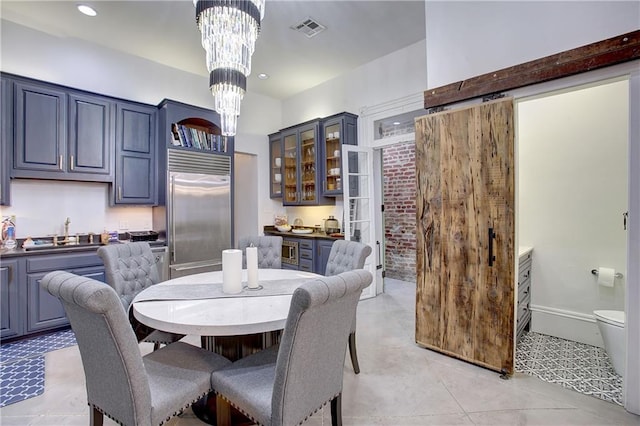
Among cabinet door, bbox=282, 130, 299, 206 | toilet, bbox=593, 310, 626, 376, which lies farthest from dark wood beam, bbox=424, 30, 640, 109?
cabinet door, bbox=282, 130, 299, 206

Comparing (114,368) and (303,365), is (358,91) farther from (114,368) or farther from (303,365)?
(114,368)

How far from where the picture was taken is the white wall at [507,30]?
199 centimetres

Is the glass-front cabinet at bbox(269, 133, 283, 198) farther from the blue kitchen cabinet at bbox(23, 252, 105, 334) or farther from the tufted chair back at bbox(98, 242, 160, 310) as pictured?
the tufted chair back at bbox(98, 242, 160, 310)

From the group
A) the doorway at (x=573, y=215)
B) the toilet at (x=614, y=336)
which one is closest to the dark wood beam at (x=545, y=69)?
Result: the doorway at (x=573, y=215)

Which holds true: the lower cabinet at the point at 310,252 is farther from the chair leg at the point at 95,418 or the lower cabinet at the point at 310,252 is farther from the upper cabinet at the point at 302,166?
the chair leg at the point at 95,418

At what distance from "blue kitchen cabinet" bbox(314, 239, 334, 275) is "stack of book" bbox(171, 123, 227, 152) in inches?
75.7

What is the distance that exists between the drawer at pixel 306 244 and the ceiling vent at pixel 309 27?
2621 mm

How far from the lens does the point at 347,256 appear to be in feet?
8.22

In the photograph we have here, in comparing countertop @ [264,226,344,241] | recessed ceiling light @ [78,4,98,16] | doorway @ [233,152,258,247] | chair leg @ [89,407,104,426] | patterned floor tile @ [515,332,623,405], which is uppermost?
recessed ceiling light @ [78,4,98,16]

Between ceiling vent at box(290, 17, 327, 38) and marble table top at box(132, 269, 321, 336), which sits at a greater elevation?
ceiling vent at box(290, 17, 327, 38)

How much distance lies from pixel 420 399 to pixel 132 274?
2.24 m

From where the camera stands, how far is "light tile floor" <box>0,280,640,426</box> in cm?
185

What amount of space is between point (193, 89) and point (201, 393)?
14.5 ft

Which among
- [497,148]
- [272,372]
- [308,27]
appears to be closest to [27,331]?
→ [272,372]
